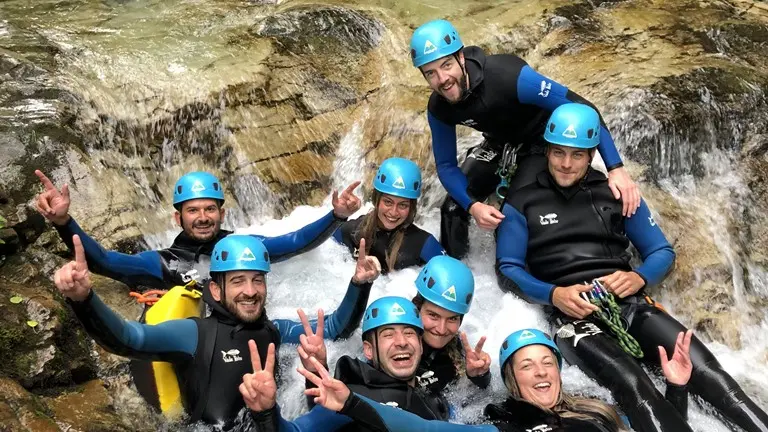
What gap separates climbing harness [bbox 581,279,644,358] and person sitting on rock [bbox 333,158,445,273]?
4.48ft

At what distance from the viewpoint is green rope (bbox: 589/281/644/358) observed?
5.07 metres

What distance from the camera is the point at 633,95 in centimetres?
686

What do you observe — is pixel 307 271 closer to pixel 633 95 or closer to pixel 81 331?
pixel 81 331

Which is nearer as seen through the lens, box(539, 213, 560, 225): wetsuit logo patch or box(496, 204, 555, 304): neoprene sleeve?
box(496, 204, 555, 304): neoprene sleeve

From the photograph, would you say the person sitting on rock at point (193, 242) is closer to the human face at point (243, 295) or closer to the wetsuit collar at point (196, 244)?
the wetsuit collar at point (196, 244)

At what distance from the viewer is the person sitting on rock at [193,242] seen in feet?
18.3

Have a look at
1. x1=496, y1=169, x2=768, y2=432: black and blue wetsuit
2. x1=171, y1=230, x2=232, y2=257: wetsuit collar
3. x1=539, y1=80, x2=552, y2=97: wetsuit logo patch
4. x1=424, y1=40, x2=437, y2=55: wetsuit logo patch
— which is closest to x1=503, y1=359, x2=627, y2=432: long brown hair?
x1=496, y1=169, x2=768, y2=432: black and blue wetsuit

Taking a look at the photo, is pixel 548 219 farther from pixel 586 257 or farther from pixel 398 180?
pixel 398 180

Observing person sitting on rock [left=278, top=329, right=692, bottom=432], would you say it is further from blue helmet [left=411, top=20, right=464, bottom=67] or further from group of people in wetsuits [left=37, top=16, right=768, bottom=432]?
blue helmet [left=411, top=20, right=464, bottom=67]

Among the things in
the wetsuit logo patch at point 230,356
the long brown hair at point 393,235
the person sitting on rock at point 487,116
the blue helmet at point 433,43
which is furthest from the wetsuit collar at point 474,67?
the wetsuit logo patch at point 230,356

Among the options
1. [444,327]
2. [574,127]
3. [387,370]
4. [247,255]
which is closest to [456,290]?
[444,327]

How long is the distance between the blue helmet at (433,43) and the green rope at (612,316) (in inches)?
77.5

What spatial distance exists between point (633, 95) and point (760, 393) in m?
2.86

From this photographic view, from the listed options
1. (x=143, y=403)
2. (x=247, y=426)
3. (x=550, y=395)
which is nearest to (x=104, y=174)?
(x=143, y=403)
